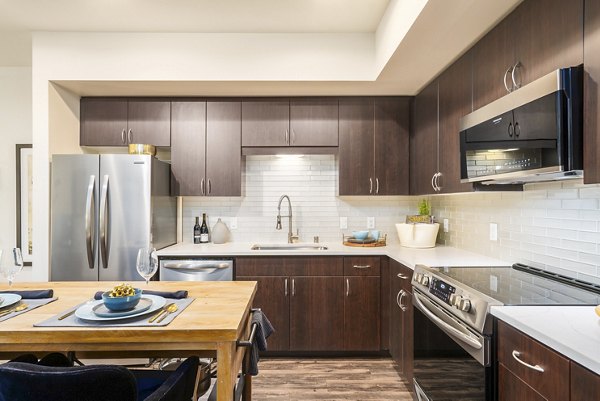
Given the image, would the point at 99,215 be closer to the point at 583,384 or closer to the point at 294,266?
the point at 294,266

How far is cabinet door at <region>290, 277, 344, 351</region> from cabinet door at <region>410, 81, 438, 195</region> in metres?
1.08

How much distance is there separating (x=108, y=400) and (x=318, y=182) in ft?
9.28

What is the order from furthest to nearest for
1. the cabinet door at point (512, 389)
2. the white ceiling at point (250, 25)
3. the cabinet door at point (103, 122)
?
the cabinet door at point (103, 122), the white ceiling at point (250, 25), the cabinet door at point (512, 389)

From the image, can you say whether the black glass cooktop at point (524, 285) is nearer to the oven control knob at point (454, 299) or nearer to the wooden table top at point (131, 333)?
the oven control knob at point (454, 299)

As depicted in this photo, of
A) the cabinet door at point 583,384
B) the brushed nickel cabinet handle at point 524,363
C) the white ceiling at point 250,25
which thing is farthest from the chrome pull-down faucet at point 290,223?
the cabinet door at point 583,384

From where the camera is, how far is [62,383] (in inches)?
40.3

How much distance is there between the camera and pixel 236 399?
166 centimetres

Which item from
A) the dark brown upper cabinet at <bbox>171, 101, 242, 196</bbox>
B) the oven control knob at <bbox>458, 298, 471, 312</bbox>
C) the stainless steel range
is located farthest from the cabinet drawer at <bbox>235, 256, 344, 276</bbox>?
the oven control knob at <bbox>458, 298, 471, 312</bbox>

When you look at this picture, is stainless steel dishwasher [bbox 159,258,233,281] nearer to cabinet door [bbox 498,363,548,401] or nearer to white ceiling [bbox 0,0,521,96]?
white ceiling [bbox 0,0,521,96]

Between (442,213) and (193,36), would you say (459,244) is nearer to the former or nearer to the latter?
(442,213)

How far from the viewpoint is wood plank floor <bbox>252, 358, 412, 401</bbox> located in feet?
8.20

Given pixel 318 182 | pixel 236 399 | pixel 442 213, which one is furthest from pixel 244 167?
pixel 236 399

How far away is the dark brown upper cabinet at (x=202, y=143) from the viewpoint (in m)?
3.35

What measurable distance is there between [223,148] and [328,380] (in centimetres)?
213
